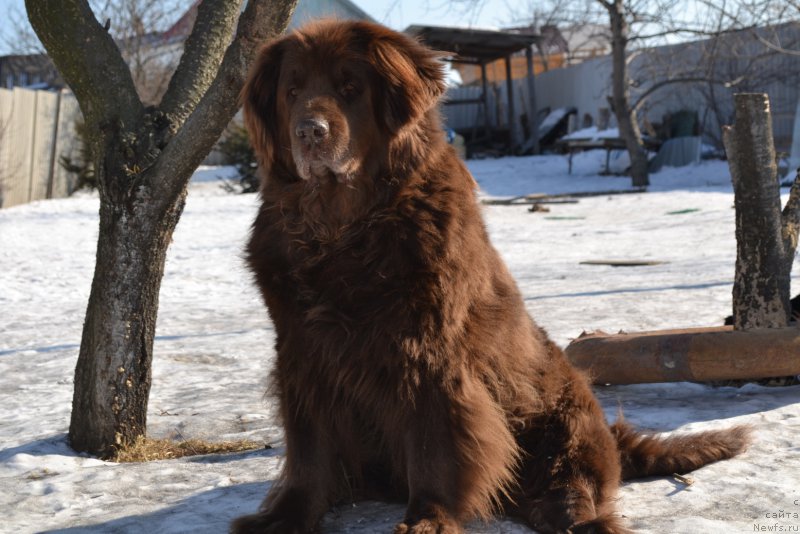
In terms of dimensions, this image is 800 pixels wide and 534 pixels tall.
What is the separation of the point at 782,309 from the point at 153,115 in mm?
3779

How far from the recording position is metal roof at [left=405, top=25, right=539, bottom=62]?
2564cm

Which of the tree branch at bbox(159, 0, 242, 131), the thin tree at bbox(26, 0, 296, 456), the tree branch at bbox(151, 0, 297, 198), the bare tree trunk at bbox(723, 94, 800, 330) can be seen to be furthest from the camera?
the bare tree trunk at bbox(723, 94, 800, 330)

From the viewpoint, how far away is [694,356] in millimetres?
4766

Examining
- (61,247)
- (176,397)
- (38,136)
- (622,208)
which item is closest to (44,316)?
(176,397)

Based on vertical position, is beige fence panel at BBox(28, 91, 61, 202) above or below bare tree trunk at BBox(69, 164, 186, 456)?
above

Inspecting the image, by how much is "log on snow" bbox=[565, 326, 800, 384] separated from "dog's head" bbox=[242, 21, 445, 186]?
2410 millimetres

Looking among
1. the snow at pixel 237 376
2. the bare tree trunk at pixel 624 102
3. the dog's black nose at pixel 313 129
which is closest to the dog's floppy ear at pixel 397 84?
the dog's black nose at pixel 313 129

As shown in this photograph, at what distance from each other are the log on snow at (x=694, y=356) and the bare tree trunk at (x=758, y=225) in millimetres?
293

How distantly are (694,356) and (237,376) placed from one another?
291 centimetres

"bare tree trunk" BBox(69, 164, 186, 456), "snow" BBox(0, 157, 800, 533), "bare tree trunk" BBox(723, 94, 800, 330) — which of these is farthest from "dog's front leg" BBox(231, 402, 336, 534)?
"bare tree trunk" BBox(723, 94, 800, 330)

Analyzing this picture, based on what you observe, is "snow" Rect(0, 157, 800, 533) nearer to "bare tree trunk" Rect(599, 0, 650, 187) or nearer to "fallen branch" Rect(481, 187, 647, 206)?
"fallen branch" Rect(481, 187, 647, 206)

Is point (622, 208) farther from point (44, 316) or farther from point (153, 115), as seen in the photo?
point (153, 115)

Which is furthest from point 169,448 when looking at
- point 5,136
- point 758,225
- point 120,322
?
point 5,136

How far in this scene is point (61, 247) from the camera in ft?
38.2
